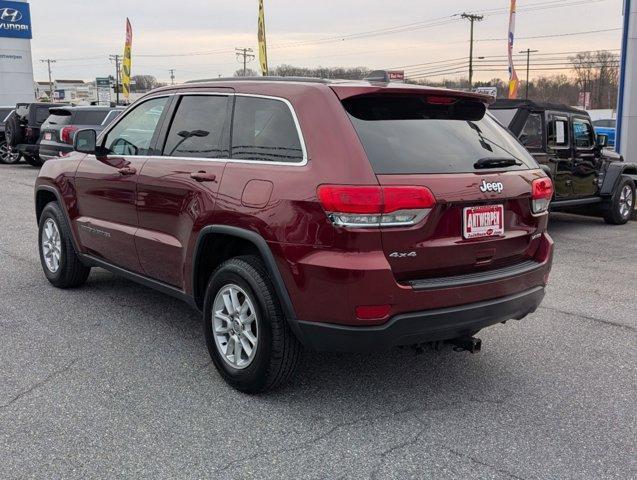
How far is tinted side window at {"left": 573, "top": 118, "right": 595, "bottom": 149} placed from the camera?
31.2ft

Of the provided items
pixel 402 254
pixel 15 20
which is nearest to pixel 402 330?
pixel 402 254

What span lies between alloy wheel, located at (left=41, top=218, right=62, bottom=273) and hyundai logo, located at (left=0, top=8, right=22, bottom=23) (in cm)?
3164

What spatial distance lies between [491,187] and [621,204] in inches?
317

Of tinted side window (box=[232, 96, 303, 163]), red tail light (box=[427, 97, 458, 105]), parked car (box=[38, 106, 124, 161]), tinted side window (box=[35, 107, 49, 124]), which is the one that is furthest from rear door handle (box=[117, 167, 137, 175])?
tinted side window (box=[35, 107, 49, 124])

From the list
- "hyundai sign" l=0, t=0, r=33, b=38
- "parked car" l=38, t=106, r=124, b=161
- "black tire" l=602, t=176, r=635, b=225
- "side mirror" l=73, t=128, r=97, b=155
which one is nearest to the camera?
"side mirror" l=73, t=128, r=97, b=155

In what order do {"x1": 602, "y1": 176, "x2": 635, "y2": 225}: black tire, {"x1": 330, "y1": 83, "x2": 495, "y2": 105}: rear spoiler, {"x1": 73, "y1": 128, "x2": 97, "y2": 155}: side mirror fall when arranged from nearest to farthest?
1. {"x1": 330, "y1": 83, "x2": 495, "y2": 105}: rear spoiler
2. {"x1": 73, "y1": 128, "x2": 97, "y2": 155}: side mirror
3. {"x1": 602, "y1": 176, "x2": 635, "y2": 225}: black tire

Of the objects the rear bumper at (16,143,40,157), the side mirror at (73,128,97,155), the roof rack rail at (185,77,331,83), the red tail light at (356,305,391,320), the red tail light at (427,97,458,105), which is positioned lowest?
the red tail light at (356,305,391,320)

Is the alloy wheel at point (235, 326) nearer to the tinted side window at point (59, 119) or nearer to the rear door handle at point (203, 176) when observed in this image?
the rear door handle at point (203, 176)

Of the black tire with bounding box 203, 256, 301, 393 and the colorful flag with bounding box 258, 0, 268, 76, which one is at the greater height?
the colorful flag with bounding box 258, 0, 268, 76

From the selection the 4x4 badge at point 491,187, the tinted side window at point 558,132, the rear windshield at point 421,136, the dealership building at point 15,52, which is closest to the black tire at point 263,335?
the rear windshield at point 421,136

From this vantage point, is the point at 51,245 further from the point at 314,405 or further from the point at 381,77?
the point at 381,77

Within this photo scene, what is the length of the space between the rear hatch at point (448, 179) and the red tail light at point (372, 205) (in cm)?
4

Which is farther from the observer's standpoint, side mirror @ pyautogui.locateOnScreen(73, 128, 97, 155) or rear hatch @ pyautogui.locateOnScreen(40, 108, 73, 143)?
rear hatch @ pyautogui.locateOnScreen(40, 108, 73, 143)

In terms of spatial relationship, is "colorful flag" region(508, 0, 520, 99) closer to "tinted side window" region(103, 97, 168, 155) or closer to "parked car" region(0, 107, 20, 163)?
"parked car" region(0, 107, 20, 163)
